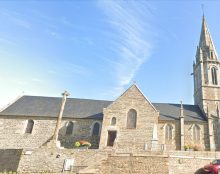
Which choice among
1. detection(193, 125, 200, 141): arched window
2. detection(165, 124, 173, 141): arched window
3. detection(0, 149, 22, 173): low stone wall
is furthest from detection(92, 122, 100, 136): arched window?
detection(193, 125, 200, 141): arched window

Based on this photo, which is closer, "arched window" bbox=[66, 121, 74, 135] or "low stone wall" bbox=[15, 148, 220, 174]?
"low stone wall" bbox=[15, 148, 220, 174]

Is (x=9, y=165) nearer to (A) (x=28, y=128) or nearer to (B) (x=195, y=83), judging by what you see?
(A) (x=28, y=128)

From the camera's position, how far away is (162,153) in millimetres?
15922

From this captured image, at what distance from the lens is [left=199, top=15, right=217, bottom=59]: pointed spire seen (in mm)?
33500

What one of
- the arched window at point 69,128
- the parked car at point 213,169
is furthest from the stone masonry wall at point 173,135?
the arched window at point 69,128

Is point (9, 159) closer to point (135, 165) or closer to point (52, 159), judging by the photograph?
point (52, 159)

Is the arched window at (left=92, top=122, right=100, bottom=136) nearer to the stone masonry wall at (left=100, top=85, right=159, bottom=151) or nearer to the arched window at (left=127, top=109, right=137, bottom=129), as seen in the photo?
the stone masonry wall at (left=100, top=85, right=159, bottom=151)

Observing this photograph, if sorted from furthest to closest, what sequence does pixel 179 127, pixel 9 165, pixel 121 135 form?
pixel 179 127
pixel 121 135
pixel 9 165

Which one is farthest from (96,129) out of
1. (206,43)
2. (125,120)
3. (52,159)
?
(206,43)

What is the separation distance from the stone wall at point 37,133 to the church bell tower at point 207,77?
1725cm

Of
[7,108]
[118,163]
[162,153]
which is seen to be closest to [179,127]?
[162,153]

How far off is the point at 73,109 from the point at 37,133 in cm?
606

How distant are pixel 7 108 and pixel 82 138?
12474 mm

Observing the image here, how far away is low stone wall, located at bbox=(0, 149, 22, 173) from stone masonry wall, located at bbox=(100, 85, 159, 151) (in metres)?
9.01
